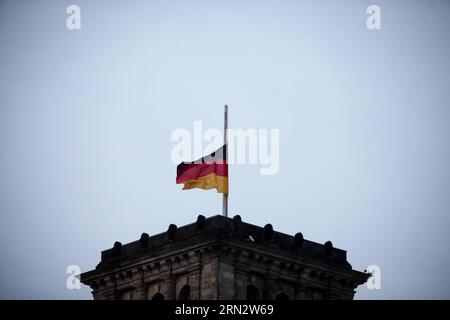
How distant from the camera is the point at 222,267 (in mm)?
85312

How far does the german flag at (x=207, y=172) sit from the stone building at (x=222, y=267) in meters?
2.87

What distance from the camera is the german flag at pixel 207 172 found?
89188mm

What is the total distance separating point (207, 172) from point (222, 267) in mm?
7178

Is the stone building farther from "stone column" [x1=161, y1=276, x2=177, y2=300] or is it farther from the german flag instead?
the german flag

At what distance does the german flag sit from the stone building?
9.43ft

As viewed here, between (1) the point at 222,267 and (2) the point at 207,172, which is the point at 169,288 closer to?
(1) the point at 222,267

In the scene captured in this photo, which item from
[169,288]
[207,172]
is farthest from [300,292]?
[207,172]

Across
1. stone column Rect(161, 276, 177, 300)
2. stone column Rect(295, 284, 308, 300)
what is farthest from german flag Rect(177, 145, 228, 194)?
stone column Rect(295, 284, 308, 300)

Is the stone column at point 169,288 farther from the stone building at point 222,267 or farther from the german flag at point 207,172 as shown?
the german flag at point 207,172

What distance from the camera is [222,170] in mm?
89438

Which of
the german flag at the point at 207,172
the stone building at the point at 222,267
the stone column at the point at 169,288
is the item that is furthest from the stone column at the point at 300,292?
the stone column at the point at 169,288
